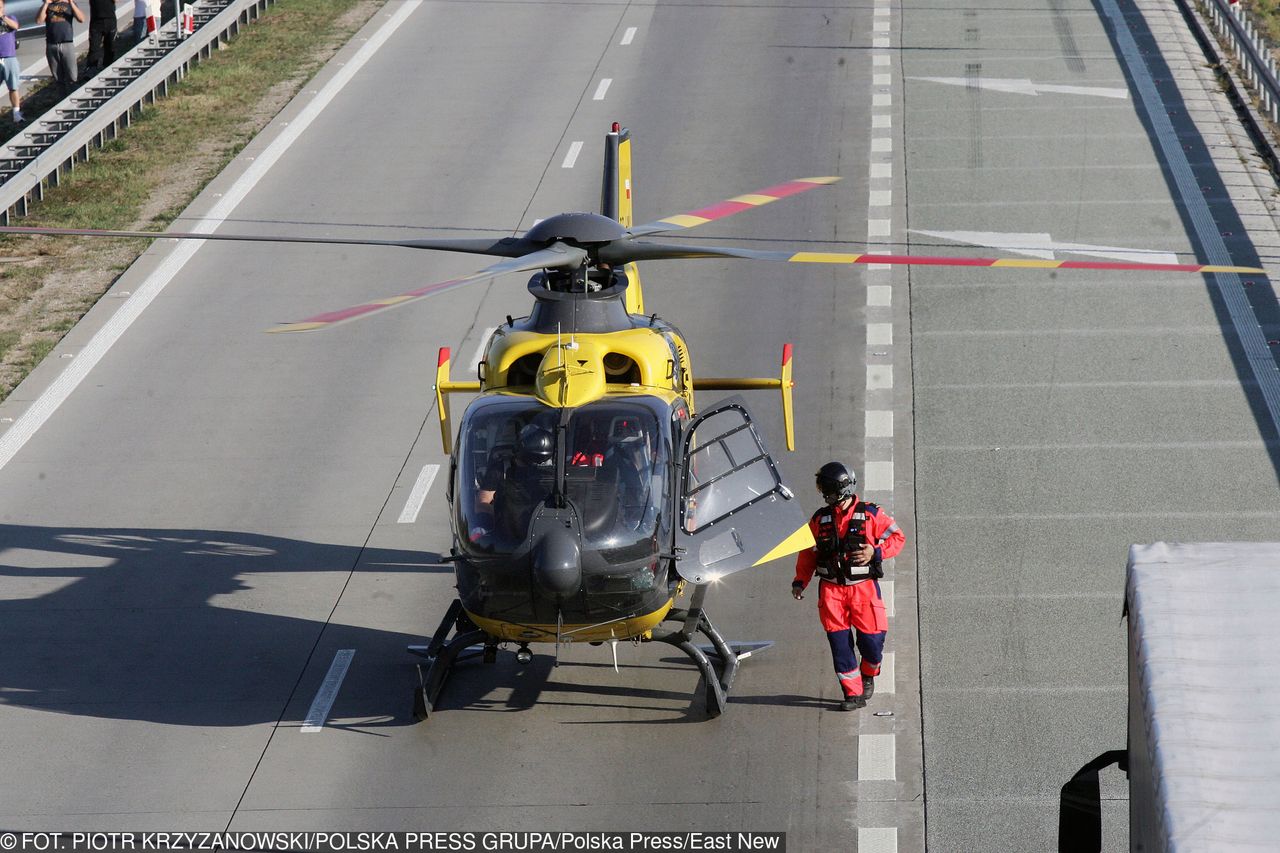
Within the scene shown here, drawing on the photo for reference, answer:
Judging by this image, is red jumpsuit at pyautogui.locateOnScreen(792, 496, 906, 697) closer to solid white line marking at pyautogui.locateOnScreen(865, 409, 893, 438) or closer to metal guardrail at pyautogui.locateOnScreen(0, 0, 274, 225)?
solid white line marking at pyautogui.locateOnScreen(865, 409, 893, 438)

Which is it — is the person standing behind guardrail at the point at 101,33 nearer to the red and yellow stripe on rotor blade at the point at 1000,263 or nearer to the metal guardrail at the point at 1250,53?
the metal guardrail at the point at 1250,53

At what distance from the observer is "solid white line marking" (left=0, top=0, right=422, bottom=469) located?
17.7 meters

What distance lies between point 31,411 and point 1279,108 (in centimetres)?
1833

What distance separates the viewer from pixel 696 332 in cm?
1955

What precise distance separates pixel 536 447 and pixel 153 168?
1621 cm

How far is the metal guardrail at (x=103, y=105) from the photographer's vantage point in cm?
2402

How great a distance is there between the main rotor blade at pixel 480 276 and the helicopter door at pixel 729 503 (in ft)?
5.10

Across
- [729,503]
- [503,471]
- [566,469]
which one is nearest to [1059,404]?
[729,503]

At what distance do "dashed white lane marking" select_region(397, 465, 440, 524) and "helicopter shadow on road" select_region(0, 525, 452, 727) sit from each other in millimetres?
666

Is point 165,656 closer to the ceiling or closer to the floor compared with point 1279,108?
closer to the floor

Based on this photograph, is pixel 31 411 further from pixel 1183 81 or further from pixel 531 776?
pixel 1183 81

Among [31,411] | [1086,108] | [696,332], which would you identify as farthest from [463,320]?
[1086,108]

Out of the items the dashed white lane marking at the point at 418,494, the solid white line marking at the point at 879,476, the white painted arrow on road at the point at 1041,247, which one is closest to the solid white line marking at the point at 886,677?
the solid white line marking at the point at 879,476

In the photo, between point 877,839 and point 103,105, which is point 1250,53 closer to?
point 103,105
